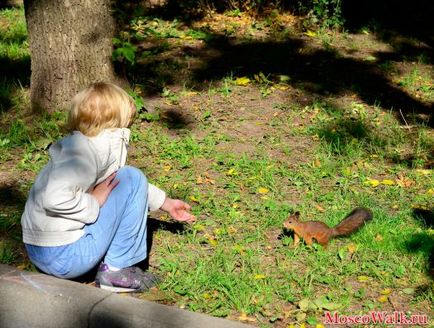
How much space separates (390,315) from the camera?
11.4ft

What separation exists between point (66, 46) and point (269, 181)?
1974 mm

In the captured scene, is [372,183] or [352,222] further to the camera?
[372,183]

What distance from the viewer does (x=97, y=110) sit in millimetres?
3588

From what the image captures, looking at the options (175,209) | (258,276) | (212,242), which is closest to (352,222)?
(258,276)

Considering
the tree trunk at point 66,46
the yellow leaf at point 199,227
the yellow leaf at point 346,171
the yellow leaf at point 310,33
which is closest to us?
the yellow leaf at point 199,227

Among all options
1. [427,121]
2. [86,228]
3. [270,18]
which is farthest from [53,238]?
[270,18]

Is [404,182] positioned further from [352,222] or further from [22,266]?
[22,266]

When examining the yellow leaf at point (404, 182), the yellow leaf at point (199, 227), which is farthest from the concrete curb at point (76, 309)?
the yellow leaf at point (404, 182)

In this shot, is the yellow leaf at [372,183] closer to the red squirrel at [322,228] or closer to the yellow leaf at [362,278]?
the red squirrel at [322,228]

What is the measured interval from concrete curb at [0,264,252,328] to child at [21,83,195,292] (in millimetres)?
172

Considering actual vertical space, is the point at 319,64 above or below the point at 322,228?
below

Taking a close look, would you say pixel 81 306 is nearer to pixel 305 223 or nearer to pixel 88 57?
pixel 305 223

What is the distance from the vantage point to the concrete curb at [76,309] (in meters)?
3.11

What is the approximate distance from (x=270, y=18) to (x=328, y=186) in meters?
3.76
